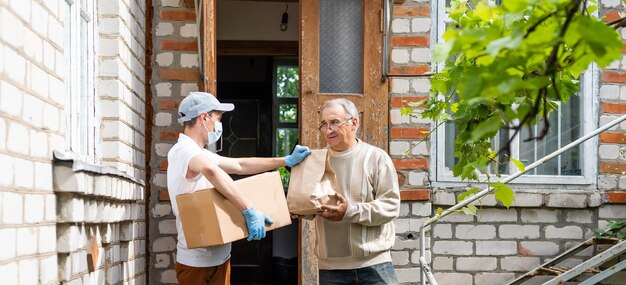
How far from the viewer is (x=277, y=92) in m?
9.00

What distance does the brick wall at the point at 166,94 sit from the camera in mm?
5340

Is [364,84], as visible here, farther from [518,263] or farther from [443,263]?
[518,263]

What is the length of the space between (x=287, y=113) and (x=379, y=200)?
5.47m

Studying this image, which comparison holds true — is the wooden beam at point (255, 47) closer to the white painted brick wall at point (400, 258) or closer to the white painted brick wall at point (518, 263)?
the white painted brick wall at point (400, 258)

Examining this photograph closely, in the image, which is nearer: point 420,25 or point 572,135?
point 420,25

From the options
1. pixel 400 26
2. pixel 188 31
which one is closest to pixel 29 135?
pixel 188 31

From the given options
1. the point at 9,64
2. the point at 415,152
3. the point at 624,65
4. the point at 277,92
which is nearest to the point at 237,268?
the point at 277,92

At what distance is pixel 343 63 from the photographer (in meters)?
5.27


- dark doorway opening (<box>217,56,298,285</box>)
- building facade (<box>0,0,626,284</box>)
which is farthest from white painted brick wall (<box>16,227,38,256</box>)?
dark doorway opening (<box>217,56,298,285</box>)

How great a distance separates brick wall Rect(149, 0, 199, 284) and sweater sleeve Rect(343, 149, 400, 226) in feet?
6.62

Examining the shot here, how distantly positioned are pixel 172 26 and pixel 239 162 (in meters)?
1.53

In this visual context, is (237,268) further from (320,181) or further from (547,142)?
(320,181)

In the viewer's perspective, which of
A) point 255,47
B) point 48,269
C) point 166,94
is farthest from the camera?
point 255,47

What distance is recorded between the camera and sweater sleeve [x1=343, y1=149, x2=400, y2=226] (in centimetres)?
353
